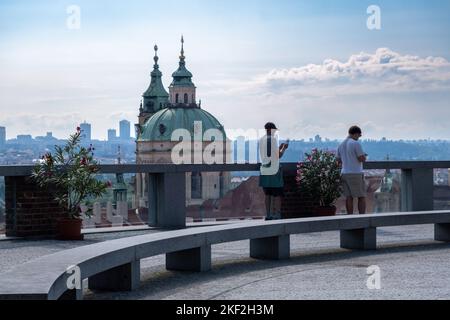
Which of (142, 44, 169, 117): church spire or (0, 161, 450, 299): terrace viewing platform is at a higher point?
(142, 44, 169, 117): church spire

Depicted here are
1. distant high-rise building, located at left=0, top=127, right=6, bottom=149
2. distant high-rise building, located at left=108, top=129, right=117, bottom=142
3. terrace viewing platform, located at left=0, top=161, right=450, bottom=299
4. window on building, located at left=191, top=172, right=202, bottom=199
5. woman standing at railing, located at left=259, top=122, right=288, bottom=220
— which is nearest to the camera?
terrace viewing platform, located at left=0, top=161, right=450, bottom=299

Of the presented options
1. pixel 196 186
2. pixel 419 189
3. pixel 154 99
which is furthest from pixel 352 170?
pixel 154 99

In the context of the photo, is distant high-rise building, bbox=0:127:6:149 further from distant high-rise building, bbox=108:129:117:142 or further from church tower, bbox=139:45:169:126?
distant high-rise building, bbox=108:129:117:142

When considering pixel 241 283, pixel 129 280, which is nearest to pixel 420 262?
pixel 241 283

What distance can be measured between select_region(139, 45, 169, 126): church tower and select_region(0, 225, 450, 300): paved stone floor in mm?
157536

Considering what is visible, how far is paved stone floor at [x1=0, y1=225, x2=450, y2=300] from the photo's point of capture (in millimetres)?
8156

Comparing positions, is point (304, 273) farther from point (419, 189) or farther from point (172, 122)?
point (172, 122)

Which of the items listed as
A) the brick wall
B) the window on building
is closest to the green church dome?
the window on building

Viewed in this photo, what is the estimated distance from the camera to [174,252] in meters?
9.89

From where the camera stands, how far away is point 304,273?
376 inches

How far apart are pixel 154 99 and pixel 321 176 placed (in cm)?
15667

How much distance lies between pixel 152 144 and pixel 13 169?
143151 millimetres
